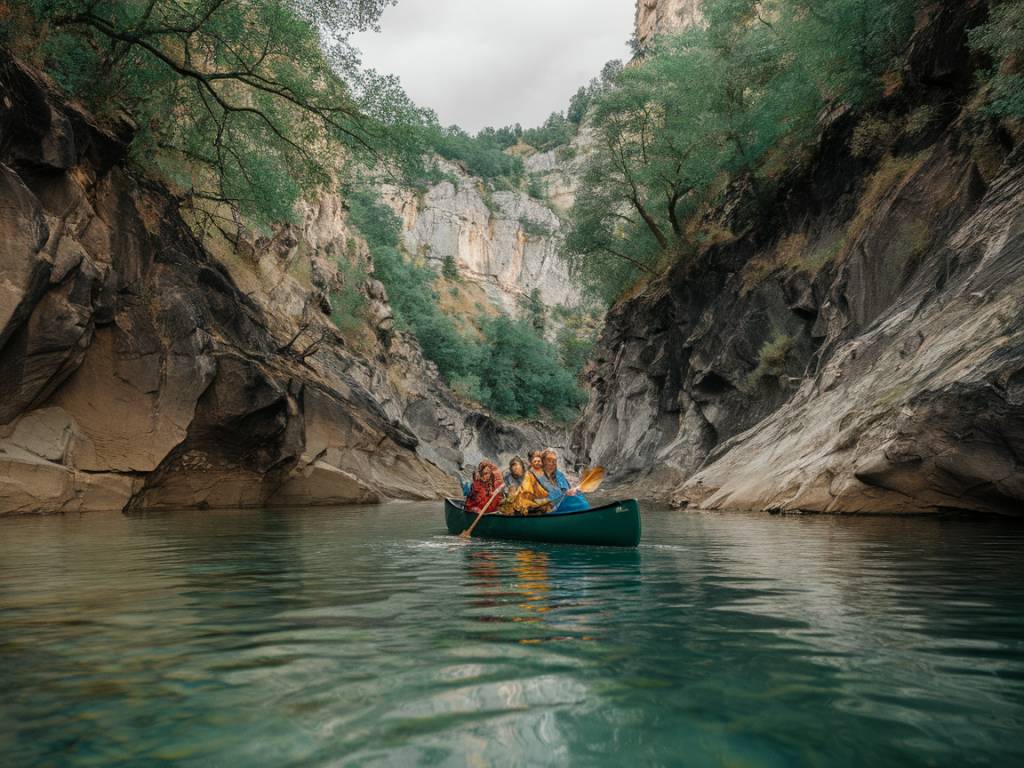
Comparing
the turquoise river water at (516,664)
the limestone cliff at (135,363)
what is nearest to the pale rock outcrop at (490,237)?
the limestone cliff at (135,363)

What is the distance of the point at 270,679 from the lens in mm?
2922

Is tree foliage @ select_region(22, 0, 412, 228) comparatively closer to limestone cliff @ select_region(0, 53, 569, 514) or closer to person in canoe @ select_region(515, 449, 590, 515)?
limestone cliff @ select_region(0, 53, 569, 514)

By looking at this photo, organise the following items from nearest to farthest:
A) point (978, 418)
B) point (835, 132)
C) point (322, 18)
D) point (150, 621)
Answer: point (150, 621) → point (978, 418) → point (322, 18) → point (835, 132)

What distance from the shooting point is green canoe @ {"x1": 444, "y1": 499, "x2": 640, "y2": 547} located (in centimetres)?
831

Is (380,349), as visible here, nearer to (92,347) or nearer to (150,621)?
(92,347)

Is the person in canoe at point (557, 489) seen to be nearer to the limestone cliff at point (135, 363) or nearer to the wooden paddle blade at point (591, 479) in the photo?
the wooden paddle blade at point (591, 479)

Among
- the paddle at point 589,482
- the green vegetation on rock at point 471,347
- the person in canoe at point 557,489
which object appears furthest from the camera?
the green vegetation on rock at point 471,347

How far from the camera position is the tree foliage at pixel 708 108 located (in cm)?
1852

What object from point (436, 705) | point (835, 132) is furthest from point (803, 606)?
point (835, 132)

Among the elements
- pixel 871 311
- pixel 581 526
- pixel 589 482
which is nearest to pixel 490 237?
pixel 871 311

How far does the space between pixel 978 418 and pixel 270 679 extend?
910cm

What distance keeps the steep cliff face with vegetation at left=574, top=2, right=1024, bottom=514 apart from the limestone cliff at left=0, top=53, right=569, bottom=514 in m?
10.9

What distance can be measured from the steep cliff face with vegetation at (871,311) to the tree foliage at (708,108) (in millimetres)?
801

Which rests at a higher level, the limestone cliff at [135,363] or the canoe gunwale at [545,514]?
the limestone cliff at [135,363]
